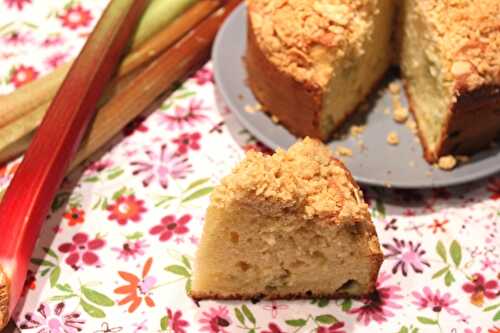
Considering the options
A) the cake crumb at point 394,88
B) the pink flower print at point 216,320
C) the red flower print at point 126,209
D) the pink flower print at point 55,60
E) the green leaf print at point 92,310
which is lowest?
the pink flower print at point 216,320

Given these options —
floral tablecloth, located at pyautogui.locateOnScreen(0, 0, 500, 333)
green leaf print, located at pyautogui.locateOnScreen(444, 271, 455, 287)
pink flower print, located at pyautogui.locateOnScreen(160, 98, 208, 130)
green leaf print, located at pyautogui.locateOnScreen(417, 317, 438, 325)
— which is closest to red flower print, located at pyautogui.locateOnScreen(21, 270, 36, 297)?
floral tablecloth, located at pyautogui.locateOnScreen(0, 0, 500, 333)

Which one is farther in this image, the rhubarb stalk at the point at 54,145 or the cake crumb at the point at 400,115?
the cake crumb at the point at 400,115

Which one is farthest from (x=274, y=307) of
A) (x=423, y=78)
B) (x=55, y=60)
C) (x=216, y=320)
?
(x=55, y=60)

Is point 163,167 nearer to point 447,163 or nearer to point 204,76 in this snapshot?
point 204,76

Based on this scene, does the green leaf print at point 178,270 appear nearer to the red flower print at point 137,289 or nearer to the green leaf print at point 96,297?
the red flower print at point 137,289

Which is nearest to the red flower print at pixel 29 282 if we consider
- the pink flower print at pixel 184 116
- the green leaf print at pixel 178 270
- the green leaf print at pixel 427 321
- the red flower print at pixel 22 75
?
the green leaf print at pixel 178 270

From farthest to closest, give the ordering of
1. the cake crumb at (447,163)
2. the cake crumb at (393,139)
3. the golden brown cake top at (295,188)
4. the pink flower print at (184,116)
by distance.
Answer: the pink flower print at (184,116) < the cake crumb at (393,139) < the cake crumb at (447,163) < the golden brown cake top at (295,188)

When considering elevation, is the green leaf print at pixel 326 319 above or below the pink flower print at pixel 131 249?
below
